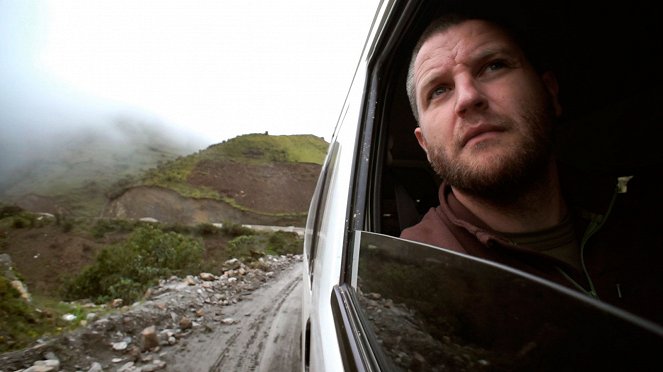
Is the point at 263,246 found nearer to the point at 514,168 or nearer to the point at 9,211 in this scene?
the point at 514,168

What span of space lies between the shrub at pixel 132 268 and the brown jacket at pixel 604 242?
25.1ft

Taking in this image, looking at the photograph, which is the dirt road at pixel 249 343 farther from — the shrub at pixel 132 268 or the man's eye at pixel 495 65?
the man's eye at pixel 495 65

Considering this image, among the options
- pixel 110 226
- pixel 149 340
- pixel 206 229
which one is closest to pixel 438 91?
pixel 149 340

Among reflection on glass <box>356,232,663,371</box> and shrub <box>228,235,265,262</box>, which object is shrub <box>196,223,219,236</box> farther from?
reflection on glass <box>356,232,663,371</box>

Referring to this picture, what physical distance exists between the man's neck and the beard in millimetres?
23

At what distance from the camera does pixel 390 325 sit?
32.7 inches

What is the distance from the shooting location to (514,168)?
99 cm

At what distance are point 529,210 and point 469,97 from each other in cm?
42

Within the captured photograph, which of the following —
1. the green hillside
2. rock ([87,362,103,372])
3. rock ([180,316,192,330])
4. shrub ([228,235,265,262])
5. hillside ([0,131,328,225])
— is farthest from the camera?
the green hillside

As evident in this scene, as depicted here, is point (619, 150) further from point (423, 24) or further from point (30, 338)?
point (30, 338)

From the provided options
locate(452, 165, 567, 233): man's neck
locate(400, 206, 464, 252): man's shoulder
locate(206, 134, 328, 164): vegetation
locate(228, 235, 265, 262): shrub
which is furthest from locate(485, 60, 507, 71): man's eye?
locate(206, 134, 328, 164): vegetation

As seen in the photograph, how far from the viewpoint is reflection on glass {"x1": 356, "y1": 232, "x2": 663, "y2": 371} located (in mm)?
288

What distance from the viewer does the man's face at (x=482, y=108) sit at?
1.00m

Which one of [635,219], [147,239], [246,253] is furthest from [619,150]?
[246,253]
